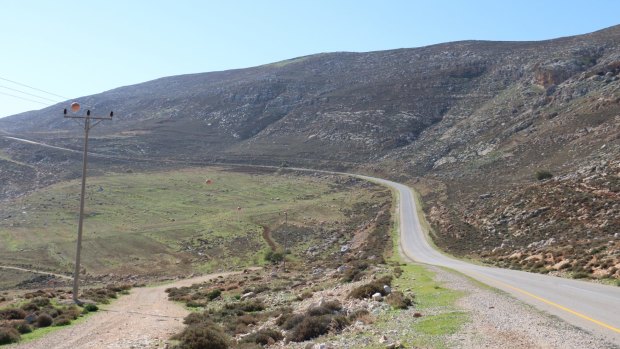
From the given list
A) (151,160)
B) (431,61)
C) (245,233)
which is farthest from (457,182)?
(431,61)

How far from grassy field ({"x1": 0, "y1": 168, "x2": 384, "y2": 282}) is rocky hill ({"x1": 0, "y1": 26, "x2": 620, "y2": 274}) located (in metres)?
17.5

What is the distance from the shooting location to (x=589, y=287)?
21828mm

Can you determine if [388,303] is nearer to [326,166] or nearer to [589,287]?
[589,287]

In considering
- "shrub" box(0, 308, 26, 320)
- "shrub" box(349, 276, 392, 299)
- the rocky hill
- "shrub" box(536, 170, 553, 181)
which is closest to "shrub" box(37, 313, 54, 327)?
"shrub" box(0, 308, 26, 320)

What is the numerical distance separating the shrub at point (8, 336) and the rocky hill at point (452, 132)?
30639mm

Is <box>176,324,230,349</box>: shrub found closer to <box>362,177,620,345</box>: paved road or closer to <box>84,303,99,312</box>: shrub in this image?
<box>362,177,620,345</box>: paved road

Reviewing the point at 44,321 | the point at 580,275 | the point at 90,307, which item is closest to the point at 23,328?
the point at 44,321

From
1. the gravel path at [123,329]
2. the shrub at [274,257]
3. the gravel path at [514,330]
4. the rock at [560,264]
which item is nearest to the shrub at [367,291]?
the gravel path at [514,330]

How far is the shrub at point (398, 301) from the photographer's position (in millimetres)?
18125

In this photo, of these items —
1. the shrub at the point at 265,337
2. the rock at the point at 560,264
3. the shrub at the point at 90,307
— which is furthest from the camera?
the rock at the point at 560,264

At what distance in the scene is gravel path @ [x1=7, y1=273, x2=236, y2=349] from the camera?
18.6m

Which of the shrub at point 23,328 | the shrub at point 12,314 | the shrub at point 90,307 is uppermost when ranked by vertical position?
the shrub at point 23,328

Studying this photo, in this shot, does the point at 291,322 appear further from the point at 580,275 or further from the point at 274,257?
the point at 274,257

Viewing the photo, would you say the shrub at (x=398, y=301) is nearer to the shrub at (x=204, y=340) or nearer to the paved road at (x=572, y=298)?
the paved road at (x=572, y=298)
